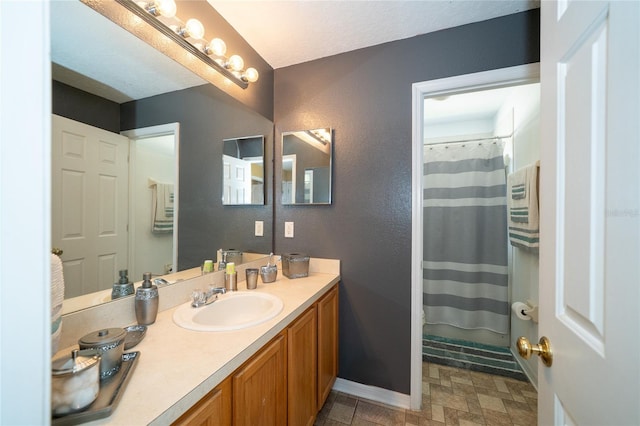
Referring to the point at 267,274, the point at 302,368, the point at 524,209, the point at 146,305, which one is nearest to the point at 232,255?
the point at 267,274

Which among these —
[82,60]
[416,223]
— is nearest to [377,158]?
[416,223]

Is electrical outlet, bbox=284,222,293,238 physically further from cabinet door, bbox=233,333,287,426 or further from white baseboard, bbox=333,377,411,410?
white baseboard, bbox=333,377,411,410

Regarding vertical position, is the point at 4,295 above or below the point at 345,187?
below

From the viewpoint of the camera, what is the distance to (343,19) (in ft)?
4.63

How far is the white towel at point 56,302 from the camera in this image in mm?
620

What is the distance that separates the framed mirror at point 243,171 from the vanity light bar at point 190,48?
0.37m

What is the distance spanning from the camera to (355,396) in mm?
1663

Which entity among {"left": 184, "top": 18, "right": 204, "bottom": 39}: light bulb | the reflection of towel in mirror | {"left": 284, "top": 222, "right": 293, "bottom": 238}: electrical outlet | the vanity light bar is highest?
{"left": 184, "top": 18, "right": 204, "bottom": 39}: light bulb

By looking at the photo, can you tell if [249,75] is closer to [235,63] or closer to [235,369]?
[235,63]

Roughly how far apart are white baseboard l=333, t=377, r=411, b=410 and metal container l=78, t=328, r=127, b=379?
59.0 inches

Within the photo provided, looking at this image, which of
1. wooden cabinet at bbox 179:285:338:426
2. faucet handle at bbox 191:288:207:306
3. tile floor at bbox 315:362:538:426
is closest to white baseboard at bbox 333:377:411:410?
tile floor at bbox 315:362:538:426

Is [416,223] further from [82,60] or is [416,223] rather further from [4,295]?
[82,60]

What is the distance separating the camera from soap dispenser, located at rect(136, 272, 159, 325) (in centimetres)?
91

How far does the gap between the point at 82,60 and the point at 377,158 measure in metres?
Answer: 1.46
